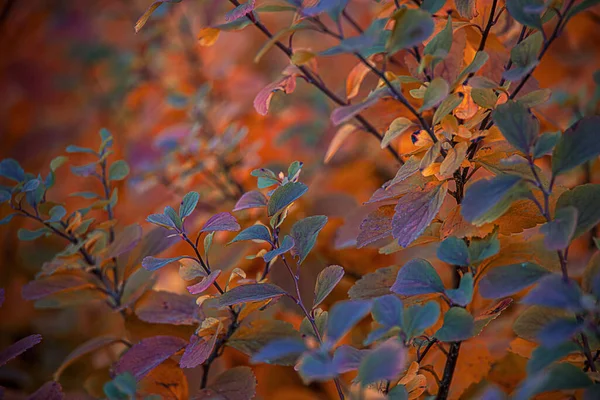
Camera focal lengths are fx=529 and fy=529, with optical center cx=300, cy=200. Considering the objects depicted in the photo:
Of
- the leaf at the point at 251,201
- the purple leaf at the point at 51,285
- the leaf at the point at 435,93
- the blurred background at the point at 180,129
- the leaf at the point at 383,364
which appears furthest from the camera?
the blurred background at the point at 180,129

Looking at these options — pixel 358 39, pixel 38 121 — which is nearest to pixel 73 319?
pixel 38 121

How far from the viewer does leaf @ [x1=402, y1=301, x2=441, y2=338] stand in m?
0.42

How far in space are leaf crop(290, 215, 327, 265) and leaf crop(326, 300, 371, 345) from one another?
0.54 ft

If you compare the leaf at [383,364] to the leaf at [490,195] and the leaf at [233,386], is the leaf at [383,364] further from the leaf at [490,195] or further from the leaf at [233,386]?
the leaf at [233,386]

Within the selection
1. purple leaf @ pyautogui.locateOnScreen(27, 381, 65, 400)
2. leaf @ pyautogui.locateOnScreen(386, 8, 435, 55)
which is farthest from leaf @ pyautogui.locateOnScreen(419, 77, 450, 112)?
purple leaf @ pyautogui.locateOnScreen(27, 381, 65, 400)

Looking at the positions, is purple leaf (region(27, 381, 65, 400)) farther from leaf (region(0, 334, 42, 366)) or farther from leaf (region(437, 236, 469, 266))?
leaf (region(437, 236, 469, 266))

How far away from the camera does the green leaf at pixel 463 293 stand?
0.42m

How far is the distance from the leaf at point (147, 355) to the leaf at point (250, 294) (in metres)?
0.13

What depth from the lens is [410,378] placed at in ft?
1.63

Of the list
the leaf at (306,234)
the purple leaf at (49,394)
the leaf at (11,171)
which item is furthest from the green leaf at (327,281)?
the leaf at (11,171)

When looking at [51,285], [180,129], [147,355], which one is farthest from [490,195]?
[180,129]

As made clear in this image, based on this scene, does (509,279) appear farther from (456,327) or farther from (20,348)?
(20,348)

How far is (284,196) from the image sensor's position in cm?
53

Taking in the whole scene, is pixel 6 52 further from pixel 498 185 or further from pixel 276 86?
pixel 498 185
